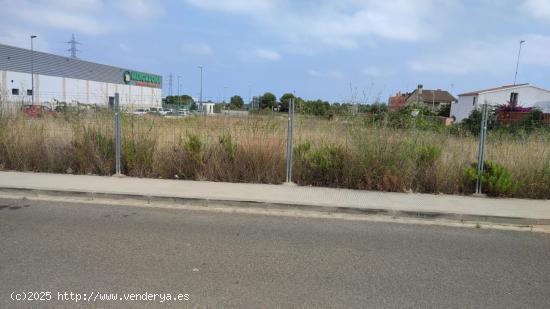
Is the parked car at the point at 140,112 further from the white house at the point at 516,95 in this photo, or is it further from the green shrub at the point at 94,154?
the white house at the point at 516,95

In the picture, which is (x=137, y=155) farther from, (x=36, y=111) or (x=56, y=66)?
(x=56, y=66)

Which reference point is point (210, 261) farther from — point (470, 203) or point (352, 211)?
point (470, 203)

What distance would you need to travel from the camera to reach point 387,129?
29.0 ft

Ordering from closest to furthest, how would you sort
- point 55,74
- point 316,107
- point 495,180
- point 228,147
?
point 495,180, point 228,147, point 316,107, point 55,74

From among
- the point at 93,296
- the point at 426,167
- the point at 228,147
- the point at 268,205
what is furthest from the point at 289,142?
the point at 93,296

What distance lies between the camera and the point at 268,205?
7.12 meters

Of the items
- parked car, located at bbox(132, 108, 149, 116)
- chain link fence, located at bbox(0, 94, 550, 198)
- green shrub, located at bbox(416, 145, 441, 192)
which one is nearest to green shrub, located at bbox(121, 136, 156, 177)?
chain link fence, located at bbox(0, 94, 550, 198)

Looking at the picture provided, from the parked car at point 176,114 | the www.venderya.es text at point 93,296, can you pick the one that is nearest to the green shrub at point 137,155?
the parked car at point 176,114

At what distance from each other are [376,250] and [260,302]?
2085 millimetres

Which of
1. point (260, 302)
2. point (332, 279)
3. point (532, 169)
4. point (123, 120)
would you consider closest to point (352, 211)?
point (332, 279)

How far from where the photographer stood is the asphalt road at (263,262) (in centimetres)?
377

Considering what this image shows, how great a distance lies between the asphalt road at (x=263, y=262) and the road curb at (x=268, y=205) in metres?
0.50

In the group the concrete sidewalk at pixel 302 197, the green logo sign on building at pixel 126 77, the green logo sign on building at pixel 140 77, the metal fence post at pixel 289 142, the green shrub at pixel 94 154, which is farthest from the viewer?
the green logo sign on building at pixel 140 77

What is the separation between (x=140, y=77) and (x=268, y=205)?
92.9 meters
